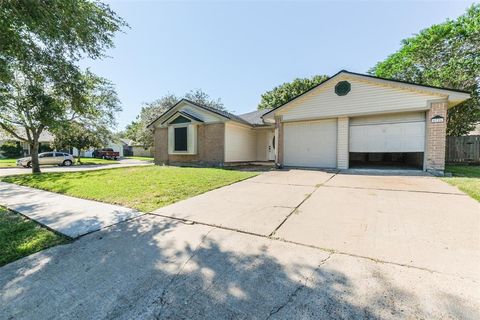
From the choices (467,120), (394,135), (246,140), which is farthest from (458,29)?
(246,140)

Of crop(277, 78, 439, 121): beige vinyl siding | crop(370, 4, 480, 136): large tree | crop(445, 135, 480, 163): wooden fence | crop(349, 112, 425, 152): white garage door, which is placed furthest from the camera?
crop(370, 4, 480, 136): large tree

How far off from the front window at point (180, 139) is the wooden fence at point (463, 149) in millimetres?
16958

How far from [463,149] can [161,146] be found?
66.0 ft

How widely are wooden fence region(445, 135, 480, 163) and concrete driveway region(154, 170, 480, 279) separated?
10208 mm

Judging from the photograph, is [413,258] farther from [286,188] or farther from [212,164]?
[212,164]

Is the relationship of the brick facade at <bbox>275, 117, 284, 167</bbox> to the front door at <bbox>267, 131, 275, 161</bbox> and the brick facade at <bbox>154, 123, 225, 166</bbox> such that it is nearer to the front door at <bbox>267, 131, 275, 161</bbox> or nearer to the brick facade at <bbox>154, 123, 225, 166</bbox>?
the brick facade at <bbox>154, 123, 225, 166</bbox>

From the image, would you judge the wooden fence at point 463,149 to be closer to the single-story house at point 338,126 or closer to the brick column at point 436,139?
the single-story house at point 338,126

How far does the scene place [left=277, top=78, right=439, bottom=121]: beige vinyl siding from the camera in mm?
9094

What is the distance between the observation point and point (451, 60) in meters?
13.7

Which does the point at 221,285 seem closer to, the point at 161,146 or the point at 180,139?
the point at 180,139

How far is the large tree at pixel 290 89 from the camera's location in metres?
29.6

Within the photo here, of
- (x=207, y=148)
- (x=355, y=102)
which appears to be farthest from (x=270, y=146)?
(x=355, y=102)

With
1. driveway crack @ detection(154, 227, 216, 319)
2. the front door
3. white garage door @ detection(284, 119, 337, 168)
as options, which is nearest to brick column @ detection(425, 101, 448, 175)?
white garage door @ detection(284, 119, 337, 168)

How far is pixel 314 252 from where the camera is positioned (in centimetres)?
264
